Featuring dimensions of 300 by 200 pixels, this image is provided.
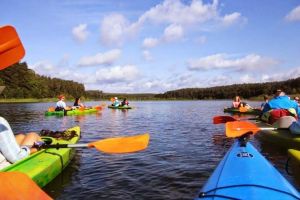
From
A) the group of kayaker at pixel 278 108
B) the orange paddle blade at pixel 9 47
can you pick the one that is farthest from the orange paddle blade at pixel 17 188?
the group of kayaker at pixel 278 108

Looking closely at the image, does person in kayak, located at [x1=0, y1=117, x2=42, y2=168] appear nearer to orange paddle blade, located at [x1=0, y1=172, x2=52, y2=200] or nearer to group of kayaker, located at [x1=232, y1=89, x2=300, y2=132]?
orange paddle blade, located at [x1=0, y1=172, x2=52, y2=200]

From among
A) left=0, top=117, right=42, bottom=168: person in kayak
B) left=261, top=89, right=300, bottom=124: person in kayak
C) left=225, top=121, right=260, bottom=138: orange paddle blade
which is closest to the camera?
left=0, top=117, right=42, bottom=168: person in kayak

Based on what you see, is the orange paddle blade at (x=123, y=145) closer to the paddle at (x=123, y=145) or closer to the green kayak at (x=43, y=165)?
the paddle at (x=123, y=145)

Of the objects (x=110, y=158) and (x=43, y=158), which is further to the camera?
(x=110, y=158)

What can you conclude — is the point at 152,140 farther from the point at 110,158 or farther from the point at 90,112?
the point at 90,112

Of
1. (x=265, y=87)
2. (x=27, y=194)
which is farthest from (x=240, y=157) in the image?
(x=265, y=87)

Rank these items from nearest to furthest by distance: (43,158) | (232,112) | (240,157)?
1. (240,157)
2. (43,158)
3. (232,112)

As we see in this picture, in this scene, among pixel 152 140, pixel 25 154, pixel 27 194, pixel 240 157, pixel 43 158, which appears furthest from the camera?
pixel 152 140

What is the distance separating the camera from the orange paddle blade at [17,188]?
481 cm

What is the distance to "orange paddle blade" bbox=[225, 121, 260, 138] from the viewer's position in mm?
8523

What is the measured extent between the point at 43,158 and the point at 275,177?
5.16 metres

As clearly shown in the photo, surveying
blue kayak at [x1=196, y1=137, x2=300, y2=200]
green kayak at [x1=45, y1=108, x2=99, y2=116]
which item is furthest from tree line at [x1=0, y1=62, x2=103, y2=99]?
blue kayak at [x1=196, y1=137, x2=300, y2=200]

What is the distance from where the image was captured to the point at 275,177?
5.54m

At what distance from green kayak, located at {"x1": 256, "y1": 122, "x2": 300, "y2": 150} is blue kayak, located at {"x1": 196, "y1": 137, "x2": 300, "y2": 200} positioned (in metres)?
4.89
